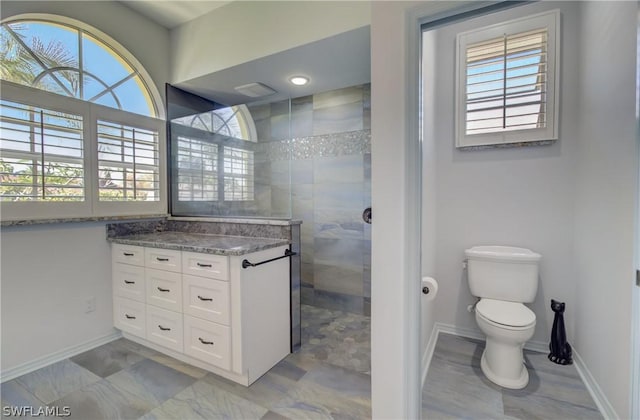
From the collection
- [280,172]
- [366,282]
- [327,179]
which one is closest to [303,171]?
[327,179]

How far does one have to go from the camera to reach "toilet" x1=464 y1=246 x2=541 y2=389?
5.81 feet

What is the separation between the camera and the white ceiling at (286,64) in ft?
6.82

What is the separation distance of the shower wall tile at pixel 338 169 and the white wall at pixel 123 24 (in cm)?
169

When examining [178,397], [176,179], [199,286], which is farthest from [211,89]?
[178,397]

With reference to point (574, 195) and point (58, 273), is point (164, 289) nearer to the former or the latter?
point (58, 273)

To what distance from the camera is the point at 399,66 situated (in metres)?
1.24

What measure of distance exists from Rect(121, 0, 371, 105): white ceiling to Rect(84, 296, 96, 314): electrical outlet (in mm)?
2048

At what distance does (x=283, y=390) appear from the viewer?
1756 mm

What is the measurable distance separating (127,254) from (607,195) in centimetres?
329

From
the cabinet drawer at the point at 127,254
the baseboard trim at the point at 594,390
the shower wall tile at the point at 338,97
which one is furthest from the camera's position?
the shower wall tile at the point at 338,97

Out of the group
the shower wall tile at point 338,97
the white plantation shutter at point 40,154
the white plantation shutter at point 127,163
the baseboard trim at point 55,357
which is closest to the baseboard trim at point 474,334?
the shower wall tile at point 338,97

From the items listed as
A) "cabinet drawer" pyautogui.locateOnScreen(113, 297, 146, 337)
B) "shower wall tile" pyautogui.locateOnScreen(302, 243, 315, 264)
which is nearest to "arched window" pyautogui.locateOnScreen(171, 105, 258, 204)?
"shower wall tile" pyautogui.locateOnScreen(302, 243, 315, 264)

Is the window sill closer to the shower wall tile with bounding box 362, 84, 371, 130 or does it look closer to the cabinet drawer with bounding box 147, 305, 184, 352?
the cabinet drawer with bounding box 147, 305, 184, 352

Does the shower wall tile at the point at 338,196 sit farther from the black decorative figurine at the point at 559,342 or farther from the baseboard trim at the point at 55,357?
the baseboard trim at the point at 55,357
